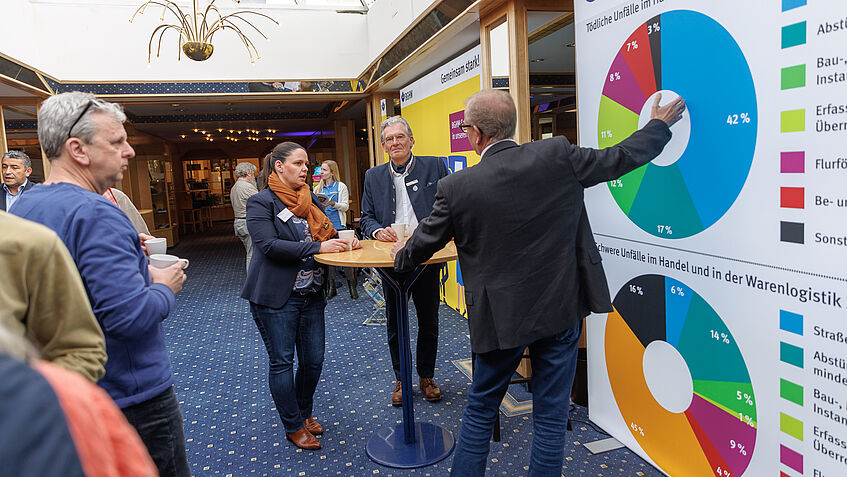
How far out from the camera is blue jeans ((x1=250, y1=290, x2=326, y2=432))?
103 inches

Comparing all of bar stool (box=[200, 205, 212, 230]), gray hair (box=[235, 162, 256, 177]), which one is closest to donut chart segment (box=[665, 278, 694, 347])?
gray hair (box=[235, 162, 256, 177])

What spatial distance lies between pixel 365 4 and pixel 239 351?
5.19 meters

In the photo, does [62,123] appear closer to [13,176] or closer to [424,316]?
[424,316]

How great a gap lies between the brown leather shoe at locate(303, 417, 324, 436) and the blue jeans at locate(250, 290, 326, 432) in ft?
0.16

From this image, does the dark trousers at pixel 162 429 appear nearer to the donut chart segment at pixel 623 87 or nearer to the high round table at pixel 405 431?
the high round table at pixel 405 431

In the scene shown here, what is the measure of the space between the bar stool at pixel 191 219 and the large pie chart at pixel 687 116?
16.7 meters

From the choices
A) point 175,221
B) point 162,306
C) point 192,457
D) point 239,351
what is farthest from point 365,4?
point 175,221

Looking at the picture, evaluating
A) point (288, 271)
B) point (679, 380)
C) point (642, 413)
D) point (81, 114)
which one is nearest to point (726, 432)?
point (679, 380)

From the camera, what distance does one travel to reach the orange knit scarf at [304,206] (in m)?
2.58

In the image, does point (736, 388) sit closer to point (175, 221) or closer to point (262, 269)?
point (262, 269)

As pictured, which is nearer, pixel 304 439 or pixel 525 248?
pixel 525 248

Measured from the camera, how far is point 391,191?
3.12m

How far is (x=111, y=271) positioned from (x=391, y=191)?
6.45 ft

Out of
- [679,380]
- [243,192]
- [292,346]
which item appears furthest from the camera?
[243,192]
